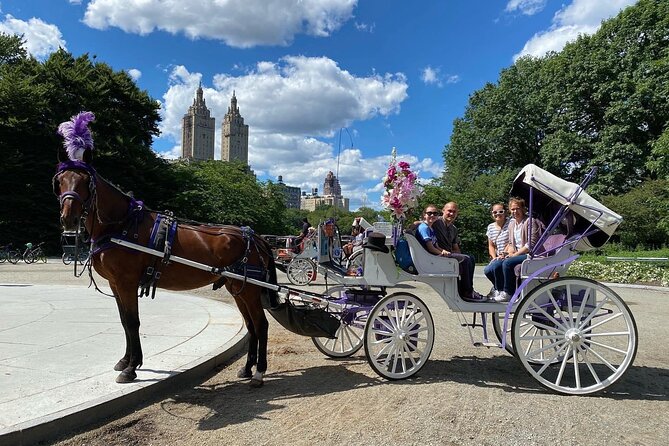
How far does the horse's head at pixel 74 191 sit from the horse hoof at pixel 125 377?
1.54 m

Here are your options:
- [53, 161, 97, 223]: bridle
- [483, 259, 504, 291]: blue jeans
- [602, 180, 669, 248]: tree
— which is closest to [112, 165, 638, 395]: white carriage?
[483, 259, 504, 291]: blue jeans

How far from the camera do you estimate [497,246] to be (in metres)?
6.86

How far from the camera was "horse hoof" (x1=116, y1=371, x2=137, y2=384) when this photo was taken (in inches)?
181

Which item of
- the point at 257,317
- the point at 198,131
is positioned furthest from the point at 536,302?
the point at 198,131

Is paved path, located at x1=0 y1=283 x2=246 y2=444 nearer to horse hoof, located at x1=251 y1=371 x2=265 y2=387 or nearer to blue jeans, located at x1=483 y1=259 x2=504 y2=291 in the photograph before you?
horse hoof, located at x1=251 y1=371 x2=265 y2=387

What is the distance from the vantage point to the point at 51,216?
30.8 metres

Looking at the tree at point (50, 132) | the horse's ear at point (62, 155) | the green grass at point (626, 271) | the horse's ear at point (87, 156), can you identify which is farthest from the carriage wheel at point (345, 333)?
the tree at point (50, 132)

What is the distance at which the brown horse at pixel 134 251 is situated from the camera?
4.46 metres

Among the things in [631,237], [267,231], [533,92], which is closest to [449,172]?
[533,92]

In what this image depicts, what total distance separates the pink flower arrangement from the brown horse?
1.71m

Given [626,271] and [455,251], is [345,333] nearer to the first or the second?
[455,251]

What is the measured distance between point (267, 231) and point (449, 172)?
58.6ft

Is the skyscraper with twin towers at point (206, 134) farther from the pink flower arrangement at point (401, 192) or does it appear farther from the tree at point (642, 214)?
the pink flower arrangement at point (401, 192)

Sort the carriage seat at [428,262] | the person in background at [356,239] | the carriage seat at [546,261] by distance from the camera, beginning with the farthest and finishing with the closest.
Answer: the person in background at [356,239] < the carriage seat at [428,262] < the carriage seat at [546,261]
